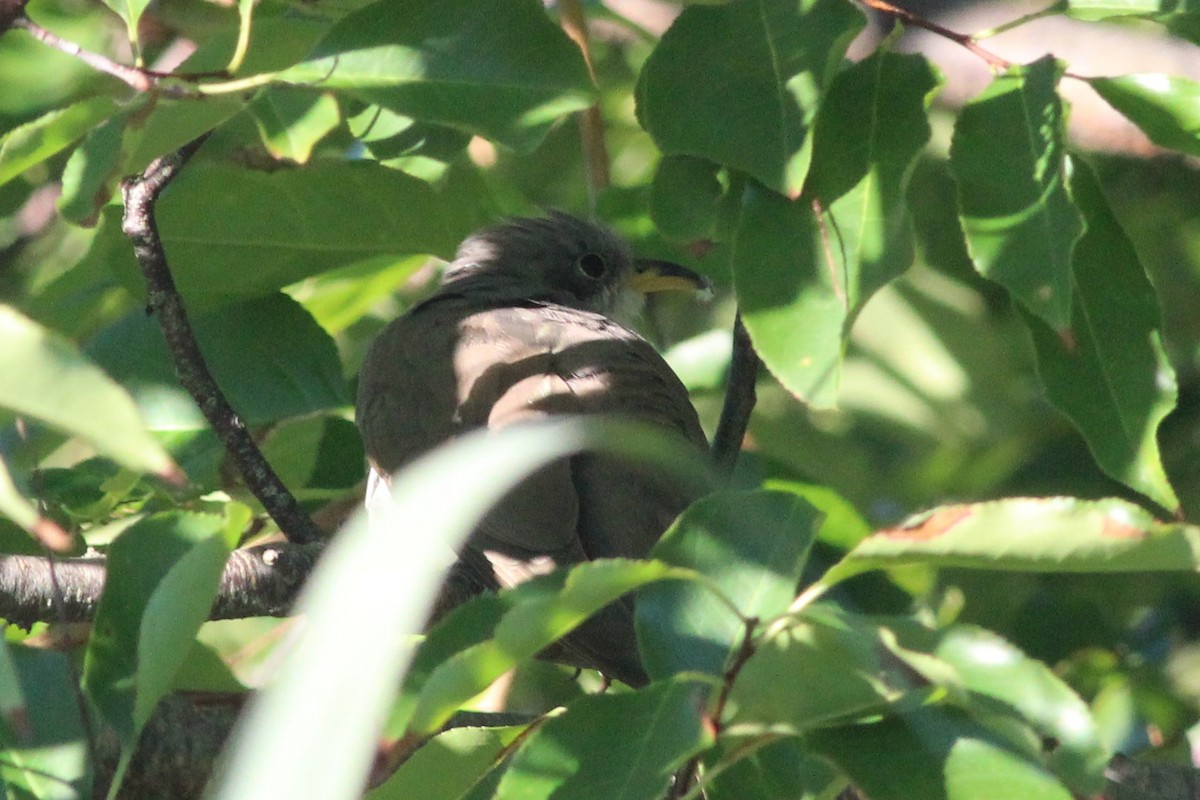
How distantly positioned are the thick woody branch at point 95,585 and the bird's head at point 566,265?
6.76 feet

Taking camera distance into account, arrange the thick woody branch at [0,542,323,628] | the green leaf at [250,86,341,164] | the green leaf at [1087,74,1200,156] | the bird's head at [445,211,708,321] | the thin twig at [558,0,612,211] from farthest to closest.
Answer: the bird's head at [445,211,708,321], the thin twig at [558,0,612,211], the green leaf at [250,86,341,164], the thick woody branch at [0,542,323,628], the green leaf at [1087,74,1200,156]

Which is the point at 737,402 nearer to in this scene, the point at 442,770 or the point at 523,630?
the point at 442,770

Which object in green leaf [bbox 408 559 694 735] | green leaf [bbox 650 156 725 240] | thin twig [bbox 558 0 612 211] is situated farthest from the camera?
thin twig [bbox 558 0 612 211]

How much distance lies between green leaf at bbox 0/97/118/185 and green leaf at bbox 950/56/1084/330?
129 cm

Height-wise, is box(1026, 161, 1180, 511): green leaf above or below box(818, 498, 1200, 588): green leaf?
below

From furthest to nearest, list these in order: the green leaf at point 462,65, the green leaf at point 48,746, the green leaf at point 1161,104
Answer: the green leaf at point 1161,104
the green leaf at point 462,65
the green leaf at point 48,746

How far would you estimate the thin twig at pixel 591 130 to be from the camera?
→ 3875 mm

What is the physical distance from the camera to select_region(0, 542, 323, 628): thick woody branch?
2.68 meters

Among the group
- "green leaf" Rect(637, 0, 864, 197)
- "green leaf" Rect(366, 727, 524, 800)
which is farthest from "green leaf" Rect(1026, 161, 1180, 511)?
"green leaf" Rect(366, 727, 524, 800)

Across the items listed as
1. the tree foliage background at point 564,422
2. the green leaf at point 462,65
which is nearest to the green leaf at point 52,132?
the tree foliage background at point 564,422

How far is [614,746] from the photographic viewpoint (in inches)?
68.4

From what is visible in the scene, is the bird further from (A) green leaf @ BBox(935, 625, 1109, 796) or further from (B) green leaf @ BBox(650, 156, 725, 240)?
(A) green leaf @ BBox(935, 625, 1109, 796)

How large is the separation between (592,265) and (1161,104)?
2.73 meters

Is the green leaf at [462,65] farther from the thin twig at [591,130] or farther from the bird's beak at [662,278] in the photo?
the bird's beak at [662,278]
